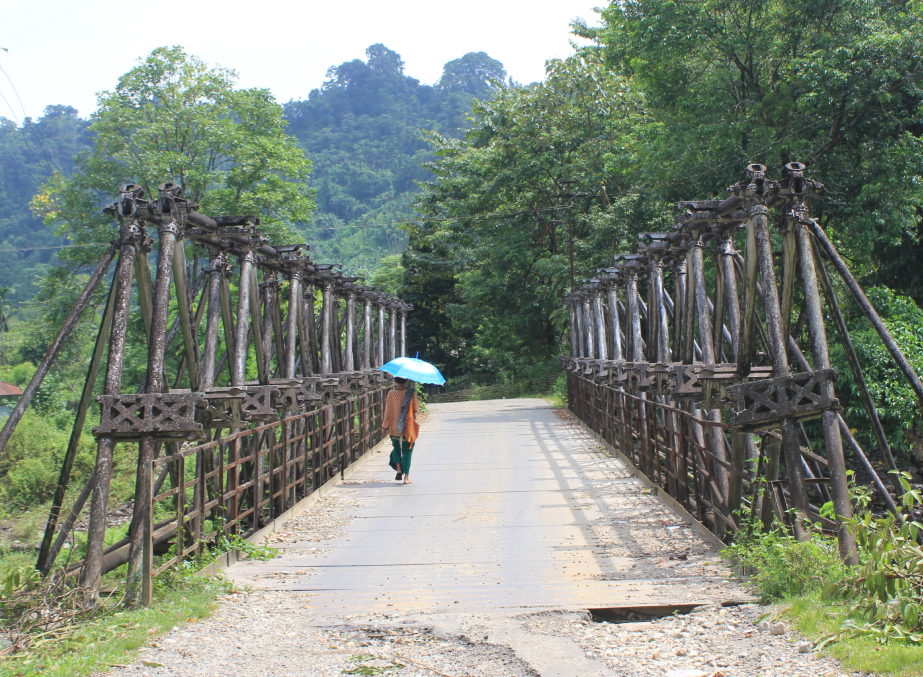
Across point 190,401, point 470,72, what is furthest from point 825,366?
point 470,72

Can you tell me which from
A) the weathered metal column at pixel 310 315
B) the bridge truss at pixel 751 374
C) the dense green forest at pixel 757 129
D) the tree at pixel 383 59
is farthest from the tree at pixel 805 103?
the tree at pixel 383 59

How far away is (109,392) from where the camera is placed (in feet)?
19.4

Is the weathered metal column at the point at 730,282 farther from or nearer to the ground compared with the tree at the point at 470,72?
nearer to the ground

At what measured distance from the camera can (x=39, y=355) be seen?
138 feet

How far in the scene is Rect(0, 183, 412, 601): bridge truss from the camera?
228 inches

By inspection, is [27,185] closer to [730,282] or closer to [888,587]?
[730,282]

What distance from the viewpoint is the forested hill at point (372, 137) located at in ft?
259

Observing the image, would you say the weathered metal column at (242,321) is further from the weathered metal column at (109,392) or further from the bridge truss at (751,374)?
the bridge truss at (751,374)

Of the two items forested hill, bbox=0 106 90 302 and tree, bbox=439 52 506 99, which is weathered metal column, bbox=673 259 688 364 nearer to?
forested hill, bbox=0 106 90 302

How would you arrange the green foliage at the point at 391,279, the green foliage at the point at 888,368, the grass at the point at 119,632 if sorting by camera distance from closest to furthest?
the grass at the point at 119,632 < the green foliage at the point at 888,368 < the green foliage at the point at 391,279

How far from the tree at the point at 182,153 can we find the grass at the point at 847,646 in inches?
899

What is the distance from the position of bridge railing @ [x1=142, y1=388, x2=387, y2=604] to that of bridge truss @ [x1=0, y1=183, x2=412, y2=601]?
19mm

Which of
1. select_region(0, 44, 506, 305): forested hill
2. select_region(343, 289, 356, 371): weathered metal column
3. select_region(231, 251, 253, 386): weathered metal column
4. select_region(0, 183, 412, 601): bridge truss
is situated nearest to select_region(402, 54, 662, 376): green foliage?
select_region(343, 289, 356, 371): weathered metal column

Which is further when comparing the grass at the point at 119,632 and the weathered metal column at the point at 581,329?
the weathered metal column at the point at 581,329
